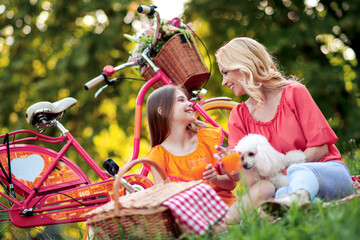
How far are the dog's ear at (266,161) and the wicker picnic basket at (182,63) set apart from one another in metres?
1.16

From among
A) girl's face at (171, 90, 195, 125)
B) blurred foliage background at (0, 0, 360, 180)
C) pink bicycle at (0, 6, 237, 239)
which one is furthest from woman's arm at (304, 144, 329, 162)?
blurred foliage background at (0, 0, 360, 180)

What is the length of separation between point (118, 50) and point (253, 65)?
495cm

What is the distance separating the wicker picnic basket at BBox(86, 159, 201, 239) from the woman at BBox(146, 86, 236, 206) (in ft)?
2.61

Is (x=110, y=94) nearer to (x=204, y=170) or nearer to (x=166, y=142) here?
(x=166, y=142)

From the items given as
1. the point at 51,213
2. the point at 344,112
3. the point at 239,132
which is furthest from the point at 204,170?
the point at 344,112

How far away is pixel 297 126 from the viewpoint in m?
2.78

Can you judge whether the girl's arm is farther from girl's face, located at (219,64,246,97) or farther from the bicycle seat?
the bicycle seat

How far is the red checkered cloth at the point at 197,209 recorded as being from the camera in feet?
6.89

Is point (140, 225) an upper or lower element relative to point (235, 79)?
lower

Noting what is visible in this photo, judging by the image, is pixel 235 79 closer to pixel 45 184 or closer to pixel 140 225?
pixel 140 225

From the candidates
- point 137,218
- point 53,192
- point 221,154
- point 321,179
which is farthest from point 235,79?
point 53,192

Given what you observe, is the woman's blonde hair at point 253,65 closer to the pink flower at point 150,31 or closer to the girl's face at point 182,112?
the girl's face at point 182,112

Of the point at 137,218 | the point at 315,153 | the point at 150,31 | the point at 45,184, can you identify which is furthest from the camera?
the point at 150,31

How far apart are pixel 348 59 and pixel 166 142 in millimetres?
4986
